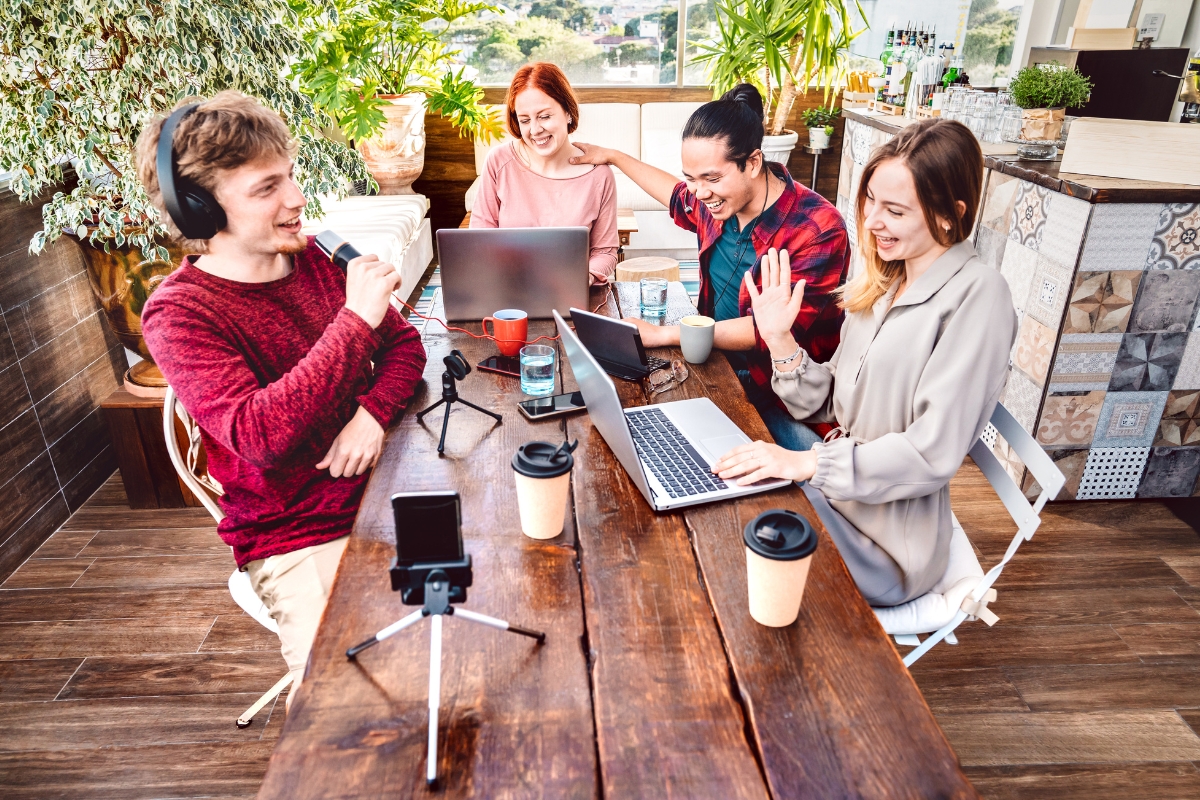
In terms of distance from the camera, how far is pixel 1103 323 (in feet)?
7.82

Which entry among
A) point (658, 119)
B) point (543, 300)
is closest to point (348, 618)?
point (543, 300)

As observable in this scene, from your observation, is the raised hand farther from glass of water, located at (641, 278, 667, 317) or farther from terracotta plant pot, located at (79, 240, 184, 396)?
terracotta plant pot, located at (79, 240, 184, 396)

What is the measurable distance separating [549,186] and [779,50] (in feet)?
8.82

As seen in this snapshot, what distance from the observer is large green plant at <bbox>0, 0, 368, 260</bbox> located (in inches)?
82.9

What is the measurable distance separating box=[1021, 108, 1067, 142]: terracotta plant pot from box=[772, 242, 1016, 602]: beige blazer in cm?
165

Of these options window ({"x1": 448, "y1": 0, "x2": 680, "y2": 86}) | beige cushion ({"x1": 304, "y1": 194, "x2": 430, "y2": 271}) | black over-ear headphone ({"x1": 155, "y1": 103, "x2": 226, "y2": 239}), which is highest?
window ({"x1": 448, "y1": 0, "x2": 680, "y2": 86})

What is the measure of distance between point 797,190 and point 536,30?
4048 mm

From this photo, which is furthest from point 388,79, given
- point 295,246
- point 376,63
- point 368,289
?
point 368,289

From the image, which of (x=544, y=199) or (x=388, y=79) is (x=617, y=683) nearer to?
(x=544, y=199)

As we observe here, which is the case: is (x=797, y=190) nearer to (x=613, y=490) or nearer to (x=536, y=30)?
(x=613, y=490)

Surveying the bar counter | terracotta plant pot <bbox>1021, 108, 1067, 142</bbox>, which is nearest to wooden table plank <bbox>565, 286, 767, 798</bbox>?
the bar counter

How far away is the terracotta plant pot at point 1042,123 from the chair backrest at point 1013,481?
1.73m

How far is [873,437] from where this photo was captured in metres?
1.46

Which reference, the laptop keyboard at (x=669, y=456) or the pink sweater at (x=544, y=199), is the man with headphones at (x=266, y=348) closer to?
the laptop keyboard at (x=669, y=456)
